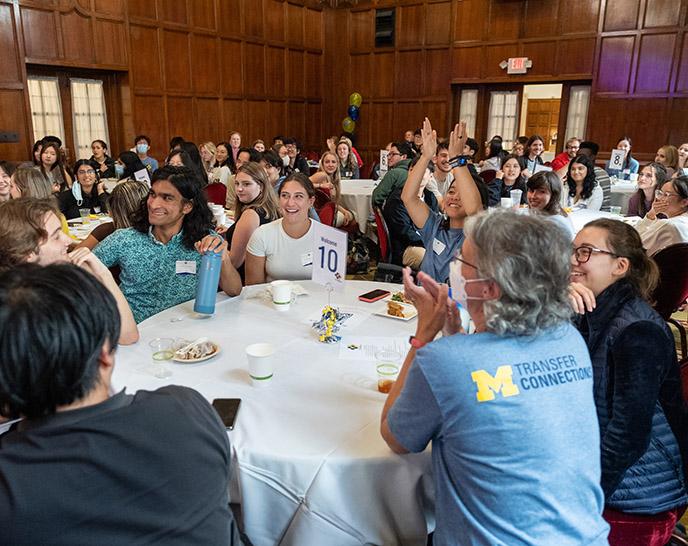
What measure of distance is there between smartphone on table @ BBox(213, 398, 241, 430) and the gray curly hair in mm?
780

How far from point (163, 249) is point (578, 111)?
1050 cm

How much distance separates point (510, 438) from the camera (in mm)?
1210

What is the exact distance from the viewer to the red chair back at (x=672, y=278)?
10.6 ft

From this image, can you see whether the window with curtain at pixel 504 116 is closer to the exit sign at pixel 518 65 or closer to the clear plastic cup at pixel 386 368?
the exit sign at pixel 518 65

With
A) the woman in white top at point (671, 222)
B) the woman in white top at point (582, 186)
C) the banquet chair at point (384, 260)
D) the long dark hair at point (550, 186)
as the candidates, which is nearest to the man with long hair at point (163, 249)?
the banquet chair at point (384, 260)

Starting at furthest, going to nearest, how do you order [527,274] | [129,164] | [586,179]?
[129,164]
[586,179]
[527,274]

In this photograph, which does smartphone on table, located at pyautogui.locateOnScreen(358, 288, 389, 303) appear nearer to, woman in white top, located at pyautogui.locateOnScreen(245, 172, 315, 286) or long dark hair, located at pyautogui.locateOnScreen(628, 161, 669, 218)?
woman in white top, located at pyautogui.locateOnScreen(245, 172, 315, 286)

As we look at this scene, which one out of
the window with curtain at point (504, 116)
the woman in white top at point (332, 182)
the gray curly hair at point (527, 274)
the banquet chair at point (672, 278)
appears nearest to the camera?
the gray curly hair at point (527, 274)

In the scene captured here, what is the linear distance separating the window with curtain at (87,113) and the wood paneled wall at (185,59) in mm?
365

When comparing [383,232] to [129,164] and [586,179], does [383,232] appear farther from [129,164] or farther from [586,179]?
[129,164]

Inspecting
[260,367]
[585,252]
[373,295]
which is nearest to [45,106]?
[373,295]

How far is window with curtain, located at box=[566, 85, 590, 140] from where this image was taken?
11023 mm

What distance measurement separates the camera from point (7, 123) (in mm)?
8562

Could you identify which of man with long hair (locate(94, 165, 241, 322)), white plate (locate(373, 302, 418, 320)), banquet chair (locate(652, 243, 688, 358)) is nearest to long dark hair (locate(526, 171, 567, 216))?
banquet chair (locate(652, 243, 688, 358))
